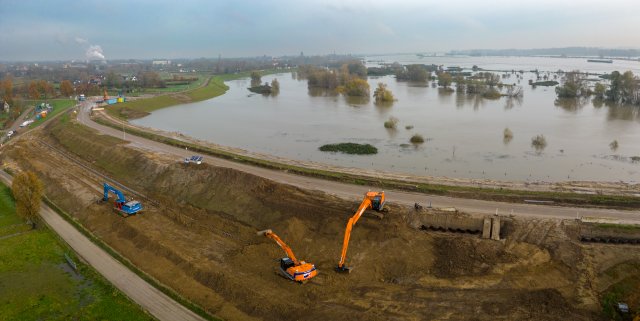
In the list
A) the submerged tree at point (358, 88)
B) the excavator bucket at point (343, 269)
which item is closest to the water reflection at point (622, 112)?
the submerged tree at point (358, 88)

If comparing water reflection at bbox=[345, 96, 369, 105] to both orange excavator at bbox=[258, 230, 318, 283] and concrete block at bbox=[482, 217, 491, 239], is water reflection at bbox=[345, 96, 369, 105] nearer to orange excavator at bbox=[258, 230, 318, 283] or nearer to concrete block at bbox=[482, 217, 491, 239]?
concrete block at bbox=[482, 217, 491, 239]

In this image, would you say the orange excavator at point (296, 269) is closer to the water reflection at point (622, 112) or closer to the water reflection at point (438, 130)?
the water reflection at point (438, 130)

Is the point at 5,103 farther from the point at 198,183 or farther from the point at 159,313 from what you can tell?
the point at 159,313

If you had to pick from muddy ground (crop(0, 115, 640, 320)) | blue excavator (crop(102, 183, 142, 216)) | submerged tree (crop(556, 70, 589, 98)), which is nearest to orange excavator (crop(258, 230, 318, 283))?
muddy ground (crop(0, 115, 640, 320))

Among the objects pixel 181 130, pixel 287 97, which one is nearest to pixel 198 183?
pixel 181 130

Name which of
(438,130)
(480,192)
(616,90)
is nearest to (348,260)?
(480,192)

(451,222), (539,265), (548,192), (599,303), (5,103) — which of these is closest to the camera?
(599,303)
